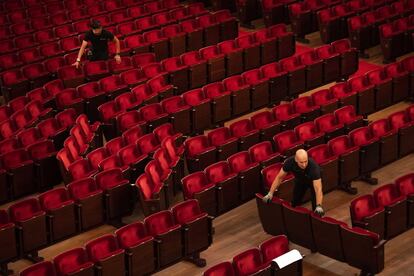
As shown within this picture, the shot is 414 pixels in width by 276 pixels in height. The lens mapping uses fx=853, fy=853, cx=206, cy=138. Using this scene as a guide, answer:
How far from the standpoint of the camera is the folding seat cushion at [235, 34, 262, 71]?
21.1ft

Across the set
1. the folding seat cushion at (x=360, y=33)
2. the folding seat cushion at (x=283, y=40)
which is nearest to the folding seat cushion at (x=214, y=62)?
the folding seat cushion at (x=283, y=40)

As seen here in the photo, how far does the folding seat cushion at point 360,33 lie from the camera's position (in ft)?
22.7

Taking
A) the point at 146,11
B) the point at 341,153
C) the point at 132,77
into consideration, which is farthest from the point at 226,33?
the point at 341,153

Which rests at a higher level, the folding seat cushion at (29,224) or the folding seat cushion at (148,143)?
the folding seat cushion at (148,143)

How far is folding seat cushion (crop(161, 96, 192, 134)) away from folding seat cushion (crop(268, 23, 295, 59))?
4.76 ft

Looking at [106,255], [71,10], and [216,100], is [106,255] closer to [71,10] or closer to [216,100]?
[216,100]

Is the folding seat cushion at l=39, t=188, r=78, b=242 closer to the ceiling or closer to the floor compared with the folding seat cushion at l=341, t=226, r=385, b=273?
closer to the ceiling

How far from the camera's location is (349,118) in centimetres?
539

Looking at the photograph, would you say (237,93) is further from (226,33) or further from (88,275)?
(88,275)

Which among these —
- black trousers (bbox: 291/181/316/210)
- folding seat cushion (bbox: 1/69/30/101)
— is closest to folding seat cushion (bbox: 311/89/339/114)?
black trousers (bbox: 291/181/316/210)

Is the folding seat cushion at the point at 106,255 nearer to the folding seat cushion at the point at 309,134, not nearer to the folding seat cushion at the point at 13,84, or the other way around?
the folding seat cushion at the point at 309,134

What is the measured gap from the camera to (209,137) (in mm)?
5031

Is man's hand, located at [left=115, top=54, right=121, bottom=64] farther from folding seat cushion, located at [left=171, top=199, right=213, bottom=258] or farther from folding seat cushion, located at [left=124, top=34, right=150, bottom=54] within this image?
folding seat cushion, located at [left=171, top=199, right=213, bottom=258]

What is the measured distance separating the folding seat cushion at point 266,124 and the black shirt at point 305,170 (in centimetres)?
92
